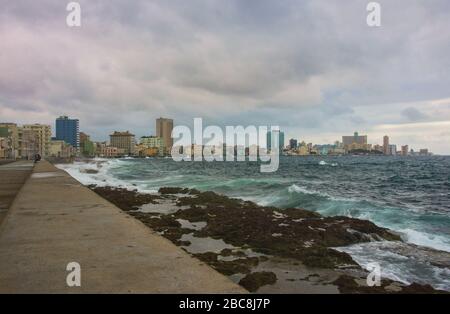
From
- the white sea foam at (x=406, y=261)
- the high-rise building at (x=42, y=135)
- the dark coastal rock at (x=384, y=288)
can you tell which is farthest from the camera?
the high-rise building at (x=42, y=135)

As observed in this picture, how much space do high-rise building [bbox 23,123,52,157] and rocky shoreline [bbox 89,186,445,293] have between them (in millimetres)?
159801

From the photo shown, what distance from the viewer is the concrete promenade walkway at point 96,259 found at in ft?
14.9

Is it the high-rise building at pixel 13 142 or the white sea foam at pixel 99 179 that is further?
the high-rise building at pixel 13 142

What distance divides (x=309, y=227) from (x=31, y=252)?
8.76 m

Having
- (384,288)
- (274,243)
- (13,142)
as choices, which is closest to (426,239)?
(274,243)

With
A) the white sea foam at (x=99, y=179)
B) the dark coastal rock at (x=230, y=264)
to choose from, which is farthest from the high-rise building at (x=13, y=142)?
the dark coastal rock at (x=230, y=264)

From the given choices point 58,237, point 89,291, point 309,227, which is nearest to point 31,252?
point 58,237

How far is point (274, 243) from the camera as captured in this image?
10.4 metres

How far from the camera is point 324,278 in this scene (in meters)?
7.56

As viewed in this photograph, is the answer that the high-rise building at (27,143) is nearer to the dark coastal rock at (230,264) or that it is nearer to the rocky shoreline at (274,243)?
the rocky shoreline at (274,243)

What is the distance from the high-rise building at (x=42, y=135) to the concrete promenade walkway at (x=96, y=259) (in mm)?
165846

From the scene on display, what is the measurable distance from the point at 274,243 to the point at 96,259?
5.70 meters

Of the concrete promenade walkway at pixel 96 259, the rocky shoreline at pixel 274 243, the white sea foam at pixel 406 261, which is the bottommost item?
the white sea foam at pixel 406 261
